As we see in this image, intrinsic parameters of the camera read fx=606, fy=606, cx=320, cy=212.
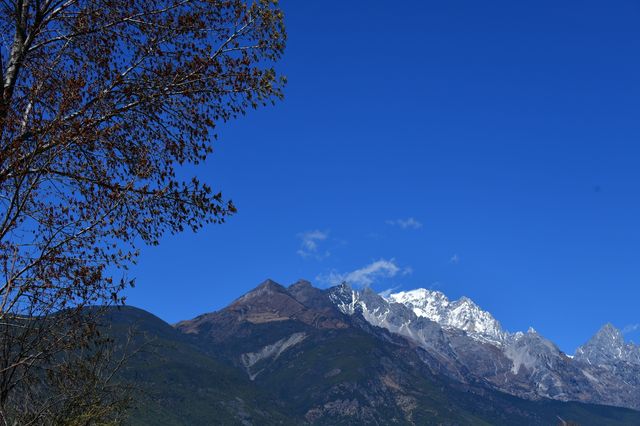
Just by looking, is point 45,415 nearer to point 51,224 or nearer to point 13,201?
point 51,224

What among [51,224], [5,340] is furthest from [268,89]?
[5,340]

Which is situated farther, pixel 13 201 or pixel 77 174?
pixel 77 174

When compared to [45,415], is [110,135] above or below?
above

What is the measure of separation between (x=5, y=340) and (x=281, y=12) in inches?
517

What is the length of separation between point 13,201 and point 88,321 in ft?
15.5

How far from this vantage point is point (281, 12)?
17609mm

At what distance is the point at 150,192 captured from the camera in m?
15.9

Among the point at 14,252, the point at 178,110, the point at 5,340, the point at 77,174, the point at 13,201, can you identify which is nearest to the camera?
the point at 13,201

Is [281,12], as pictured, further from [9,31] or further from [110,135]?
[9,31]

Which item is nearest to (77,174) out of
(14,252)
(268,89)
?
(14,252)

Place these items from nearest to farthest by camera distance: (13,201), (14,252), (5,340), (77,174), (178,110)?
1. (13,201)
2. (14,252)
3. (77,174)
4. (178,110)
5. (5,340)

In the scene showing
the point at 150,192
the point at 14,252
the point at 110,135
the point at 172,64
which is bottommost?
the point at 14,252

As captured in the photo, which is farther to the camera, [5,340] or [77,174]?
[5,340]

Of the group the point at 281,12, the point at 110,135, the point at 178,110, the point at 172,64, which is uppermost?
the point at 281,12
